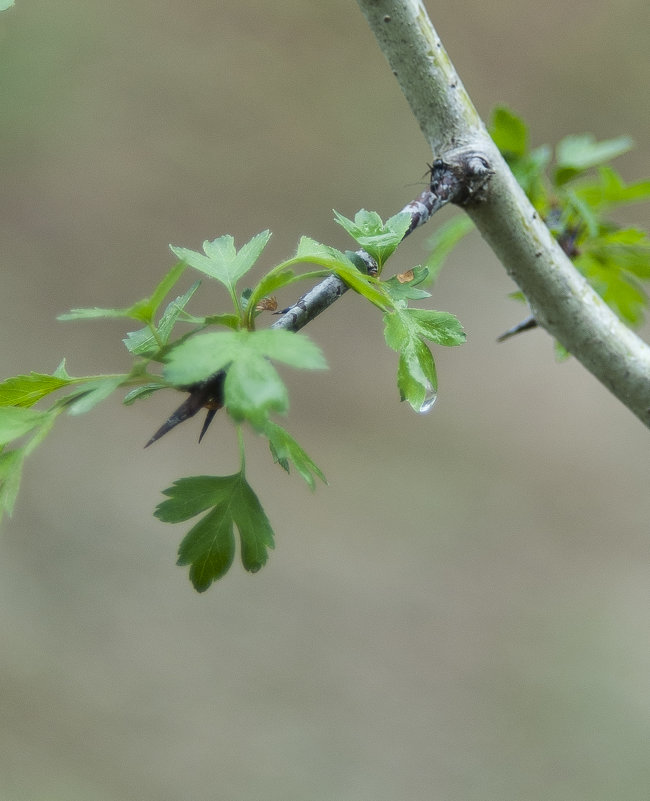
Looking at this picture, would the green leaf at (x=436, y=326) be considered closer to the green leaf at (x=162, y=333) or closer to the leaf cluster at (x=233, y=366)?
the leaf cluster at (x=233, y=366)

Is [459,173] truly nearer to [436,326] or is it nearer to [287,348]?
[436,326]

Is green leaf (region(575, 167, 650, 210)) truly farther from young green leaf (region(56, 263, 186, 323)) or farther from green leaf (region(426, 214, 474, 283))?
young green leaf (region(56, 263, 186, 323))

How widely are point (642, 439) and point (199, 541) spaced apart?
240 cm

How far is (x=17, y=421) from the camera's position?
44cm

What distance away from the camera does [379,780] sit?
76.8 inches

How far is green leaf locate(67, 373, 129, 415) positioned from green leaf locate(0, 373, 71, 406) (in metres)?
0.04

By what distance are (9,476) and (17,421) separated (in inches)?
1.3

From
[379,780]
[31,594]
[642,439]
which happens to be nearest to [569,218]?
[379,780]

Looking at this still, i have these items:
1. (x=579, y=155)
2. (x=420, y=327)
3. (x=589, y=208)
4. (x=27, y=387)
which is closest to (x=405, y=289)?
(x=420, y=327)

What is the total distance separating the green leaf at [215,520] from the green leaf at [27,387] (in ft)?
0.33

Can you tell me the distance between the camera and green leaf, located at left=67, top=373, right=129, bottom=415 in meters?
0.40

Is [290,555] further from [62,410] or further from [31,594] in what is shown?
[62,410]

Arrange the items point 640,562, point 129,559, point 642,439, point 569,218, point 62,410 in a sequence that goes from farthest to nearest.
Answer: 1. point 642,439
2. point 640,562
3. point 129,559
4. point 569,218
5. point 62,410

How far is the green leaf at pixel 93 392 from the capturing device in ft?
1.30
